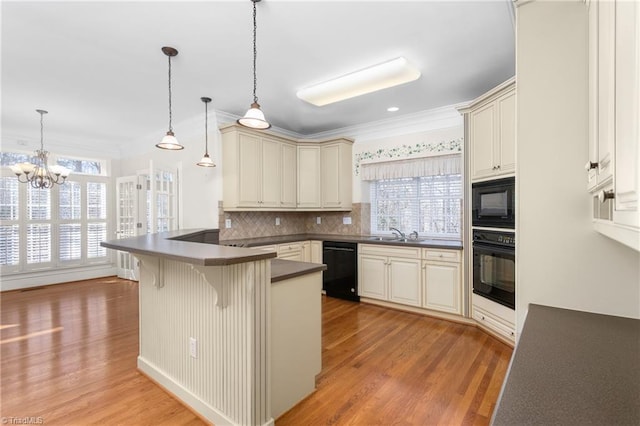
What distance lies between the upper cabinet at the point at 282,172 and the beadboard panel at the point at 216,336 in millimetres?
2072

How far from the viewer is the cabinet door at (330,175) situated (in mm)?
4766

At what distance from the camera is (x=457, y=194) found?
13.5 ft

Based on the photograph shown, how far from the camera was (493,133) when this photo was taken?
2959 mm

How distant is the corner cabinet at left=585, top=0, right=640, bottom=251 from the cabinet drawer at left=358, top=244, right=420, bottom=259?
2675mm

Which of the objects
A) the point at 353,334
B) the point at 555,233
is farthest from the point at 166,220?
the point at 555,233

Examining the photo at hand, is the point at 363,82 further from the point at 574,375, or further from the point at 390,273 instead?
the point at 574,375

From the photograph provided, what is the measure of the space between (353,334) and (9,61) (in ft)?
13.7

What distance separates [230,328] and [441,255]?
8.70ft

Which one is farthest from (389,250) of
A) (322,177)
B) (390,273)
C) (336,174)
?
(322,177)

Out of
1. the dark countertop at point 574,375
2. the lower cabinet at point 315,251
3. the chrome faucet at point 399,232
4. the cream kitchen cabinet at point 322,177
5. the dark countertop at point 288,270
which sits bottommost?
the lower cabinet at point 315,251

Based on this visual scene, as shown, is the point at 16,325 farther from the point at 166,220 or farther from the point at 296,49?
the point at 296,49

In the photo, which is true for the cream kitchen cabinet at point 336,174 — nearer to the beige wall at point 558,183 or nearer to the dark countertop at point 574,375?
the beige wall at point 558,183

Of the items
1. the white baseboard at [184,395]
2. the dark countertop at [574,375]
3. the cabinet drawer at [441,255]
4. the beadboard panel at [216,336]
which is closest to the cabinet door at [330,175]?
the cabinet drawer at [441,255]

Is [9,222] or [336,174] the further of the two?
[9,222]
